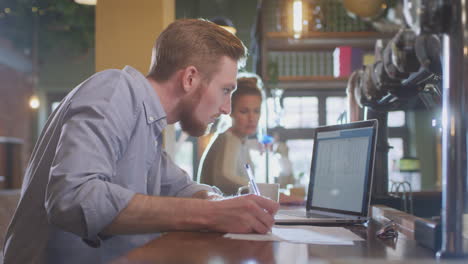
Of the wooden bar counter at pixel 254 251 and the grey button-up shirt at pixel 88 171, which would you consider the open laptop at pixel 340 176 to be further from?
the grey button-up shirt at pixel 88 171

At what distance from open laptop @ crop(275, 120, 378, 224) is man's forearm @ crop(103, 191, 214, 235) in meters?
0.30

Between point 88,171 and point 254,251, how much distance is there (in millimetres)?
399

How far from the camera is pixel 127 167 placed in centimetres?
123

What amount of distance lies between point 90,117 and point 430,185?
7.09 meters

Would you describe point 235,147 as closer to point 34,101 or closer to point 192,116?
point 192,116

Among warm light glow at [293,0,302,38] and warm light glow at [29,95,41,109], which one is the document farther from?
warm light glow at [29,95,41,109]

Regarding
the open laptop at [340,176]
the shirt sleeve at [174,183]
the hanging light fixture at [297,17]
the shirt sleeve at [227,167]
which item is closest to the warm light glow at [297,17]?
the hanging light fixture at [297,17]

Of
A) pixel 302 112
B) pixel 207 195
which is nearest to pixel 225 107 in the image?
pixel 207 195

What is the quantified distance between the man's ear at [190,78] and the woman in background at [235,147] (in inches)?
42.6

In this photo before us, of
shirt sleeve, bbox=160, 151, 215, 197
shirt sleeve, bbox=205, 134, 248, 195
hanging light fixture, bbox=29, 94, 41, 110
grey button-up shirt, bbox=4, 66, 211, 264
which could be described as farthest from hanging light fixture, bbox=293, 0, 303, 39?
hanging light fixture, bbox=29, 94, 41, 110

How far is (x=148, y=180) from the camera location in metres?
1.46

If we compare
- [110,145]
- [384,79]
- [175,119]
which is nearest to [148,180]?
[175,119]

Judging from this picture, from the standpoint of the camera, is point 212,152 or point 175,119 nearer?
point 175,119

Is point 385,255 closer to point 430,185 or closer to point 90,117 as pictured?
point 90,117
